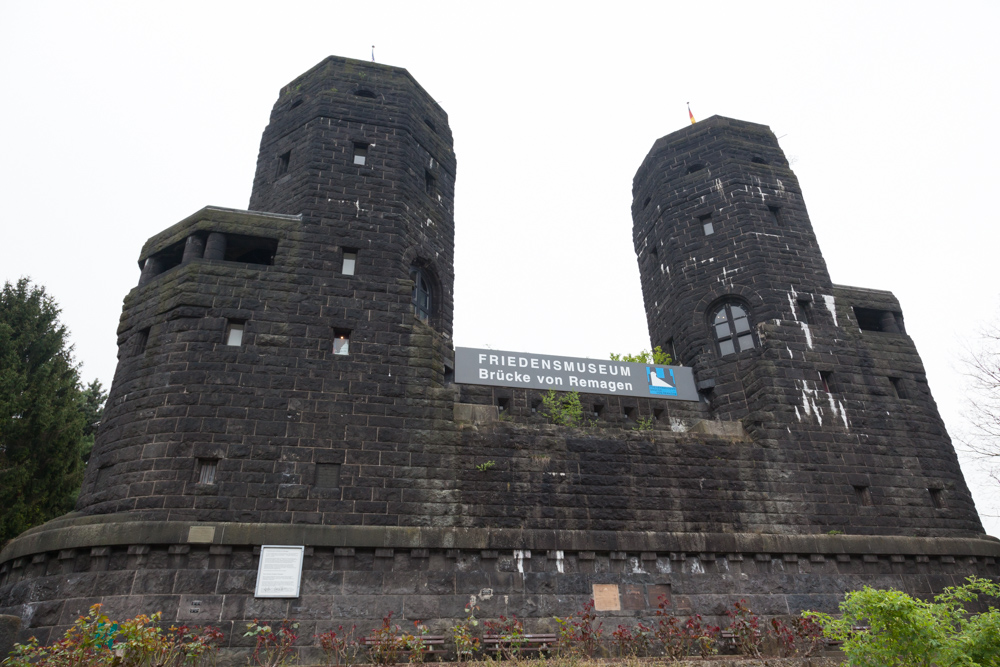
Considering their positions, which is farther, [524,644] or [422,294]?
[422,294]

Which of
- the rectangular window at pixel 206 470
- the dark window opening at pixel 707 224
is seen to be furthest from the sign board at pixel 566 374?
the rectangular window at pixel 206 470

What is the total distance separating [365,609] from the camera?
35.5ft

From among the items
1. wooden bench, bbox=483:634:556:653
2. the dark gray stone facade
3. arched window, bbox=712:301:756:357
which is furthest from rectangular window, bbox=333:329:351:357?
arched window, bbox=712:301:756:357

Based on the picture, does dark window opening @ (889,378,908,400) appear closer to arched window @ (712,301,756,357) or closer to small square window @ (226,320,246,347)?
arched window @ (712,301,756,357)

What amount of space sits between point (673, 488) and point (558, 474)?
2519 millimetres

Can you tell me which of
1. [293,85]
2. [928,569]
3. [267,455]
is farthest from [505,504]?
[293,85]

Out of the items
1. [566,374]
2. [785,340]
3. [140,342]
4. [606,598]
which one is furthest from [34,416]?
[785,340]

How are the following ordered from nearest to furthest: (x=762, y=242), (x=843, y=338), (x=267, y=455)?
(x=267, y=455)
(x=843, y=338)
(x=762, y=242)

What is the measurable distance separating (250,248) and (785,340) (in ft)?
44.2

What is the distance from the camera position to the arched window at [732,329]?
16750 millimetres

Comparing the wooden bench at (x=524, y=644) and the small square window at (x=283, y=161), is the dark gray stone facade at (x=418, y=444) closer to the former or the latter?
the small square window at (x=283, y=161)

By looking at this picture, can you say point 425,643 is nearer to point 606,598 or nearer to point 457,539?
point 457,539

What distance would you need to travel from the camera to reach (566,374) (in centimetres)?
1565

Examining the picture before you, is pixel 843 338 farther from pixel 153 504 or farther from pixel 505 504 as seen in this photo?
pixel 153 504
